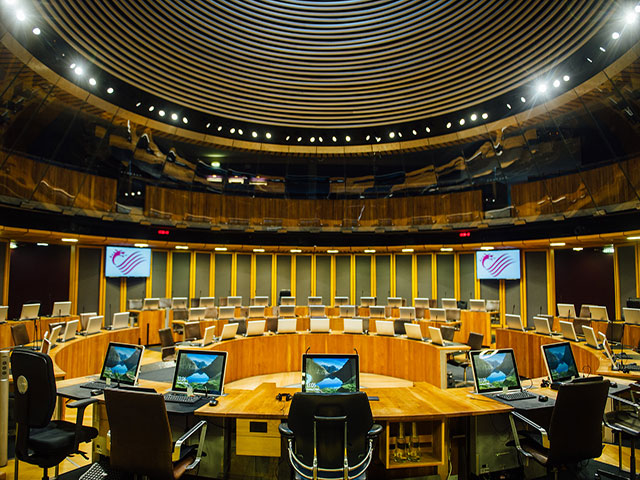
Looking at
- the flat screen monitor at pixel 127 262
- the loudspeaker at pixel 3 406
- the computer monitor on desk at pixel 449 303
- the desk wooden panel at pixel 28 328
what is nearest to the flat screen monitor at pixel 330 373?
the loudspeaker at pixel 3 406

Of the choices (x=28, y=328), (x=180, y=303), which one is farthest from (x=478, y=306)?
(x=28, y=328)

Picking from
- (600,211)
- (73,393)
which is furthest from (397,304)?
(73,393)

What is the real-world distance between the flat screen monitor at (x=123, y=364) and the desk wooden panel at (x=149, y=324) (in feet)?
23.1

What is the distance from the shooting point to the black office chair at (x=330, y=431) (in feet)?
7.72

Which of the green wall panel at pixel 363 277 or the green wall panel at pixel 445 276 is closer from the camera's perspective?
the green wall panel at pixel 445 276

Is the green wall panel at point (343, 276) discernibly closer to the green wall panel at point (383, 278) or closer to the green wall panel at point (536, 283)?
the green wall panel at point (383, 278)

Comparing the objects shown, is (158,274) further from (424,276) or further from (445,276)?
(445,276)

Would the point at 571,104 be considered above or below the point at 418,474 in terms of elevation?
above

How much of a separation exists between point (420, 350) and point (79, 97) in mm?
9559

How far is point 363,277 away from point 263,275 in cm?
390

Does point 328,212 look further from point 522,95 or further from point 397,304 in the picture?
point 522,95

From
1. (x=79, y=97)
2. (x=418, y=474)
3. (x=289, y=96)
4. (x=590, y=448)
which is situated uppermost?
(x=289, y=96)

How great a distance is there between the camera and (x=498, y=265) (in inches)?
495

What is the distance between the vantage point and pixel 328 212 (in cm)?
1466
